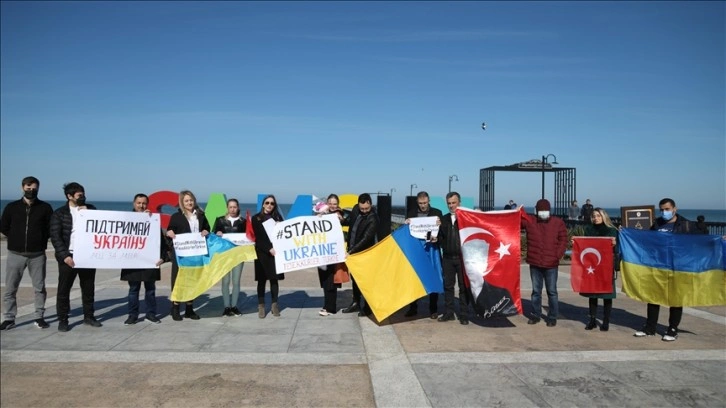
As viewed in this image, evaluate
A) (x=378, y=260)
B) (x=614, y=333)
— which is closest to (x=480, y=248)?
(x=378, y=260)

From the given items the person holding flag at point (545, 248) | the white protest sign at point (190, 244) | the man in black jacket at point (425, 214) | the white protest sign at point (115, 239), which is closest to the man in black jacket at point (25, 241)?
the white protest sign at point (115, 239)

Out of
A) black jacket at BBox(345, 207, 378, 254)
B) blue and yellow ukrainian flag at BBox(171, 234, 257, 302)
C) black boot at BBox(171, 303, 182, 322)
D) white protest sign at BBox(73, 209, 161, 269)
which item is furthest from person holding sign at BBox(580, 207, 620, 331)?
white protest sign at BBox(73, 209, 161, 269)

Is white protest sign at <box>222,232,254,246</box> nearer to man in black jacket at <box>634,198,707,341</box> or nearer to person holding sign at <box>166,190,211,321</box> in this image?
person holding sign at <box>166,190,211,321</box>

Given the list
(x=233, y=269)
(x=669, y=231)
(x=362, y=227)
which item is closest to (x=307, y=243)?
(x=362, y=227)

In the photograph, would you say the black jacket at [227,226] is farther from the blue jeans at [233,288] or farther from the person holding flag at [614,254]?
the person holding flag at [614,254]

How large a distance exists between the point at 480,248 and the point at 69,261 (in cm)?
577

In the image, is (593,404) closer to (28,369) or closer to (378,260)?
(378,260)

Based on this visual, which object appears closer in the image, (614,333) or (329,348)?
(329,348)

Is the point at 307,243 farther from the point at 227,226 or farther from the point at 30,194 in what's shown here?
the point at 30,194

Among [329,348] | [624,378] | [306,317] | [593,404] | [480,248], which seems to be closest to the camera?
[593,404]

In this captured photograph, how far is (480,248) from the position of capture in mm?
7273

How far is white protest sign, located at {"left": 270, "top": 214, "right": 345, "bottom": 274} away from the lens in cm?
779

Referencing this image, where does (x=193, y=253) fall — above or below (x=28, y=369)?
above

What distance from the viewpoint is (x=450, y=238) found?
745 centimetres
